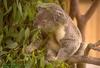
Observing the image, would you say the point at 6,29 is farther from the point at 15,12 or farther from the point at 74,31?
the point at 74,31

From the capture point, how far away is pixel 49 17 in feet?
4.45

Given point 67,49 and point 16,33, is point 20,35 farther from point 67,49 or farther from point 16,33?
point 67,49

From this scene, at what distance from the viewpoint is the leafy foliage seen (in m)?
1.01

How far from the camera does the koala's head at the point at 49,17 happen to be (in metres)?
1.33

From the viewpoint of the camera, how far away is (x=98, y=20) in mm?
3488

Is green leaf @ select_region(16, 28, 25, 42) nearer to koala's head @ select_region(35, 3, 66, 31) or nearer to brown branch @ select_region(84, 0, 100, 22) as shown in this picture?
koala's head @ select_region(35, 3, 66, 31)

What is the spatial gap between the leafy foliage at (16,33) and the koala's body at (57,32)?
204mm

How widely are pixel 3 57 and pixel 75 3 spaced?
1.06m

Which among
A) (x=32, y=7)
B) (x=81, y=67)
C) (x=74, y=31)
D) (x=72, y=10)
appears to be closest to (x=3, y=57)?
(x=32, y=7)

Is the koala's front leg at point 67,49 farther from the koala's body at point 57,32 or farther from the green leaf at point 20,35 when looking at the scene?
the green leaf at point 20,35

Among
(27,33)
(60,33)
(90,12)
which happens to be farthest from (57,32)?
(90,12)

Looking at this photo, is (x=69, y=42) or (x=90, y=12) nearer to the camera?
(x=69, y=42)

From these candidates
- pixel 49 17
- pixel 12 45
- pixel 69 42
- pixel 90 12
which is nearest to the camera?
pixel 12 45

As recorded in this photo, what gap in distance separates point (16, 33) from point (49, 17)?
0.35 meters
